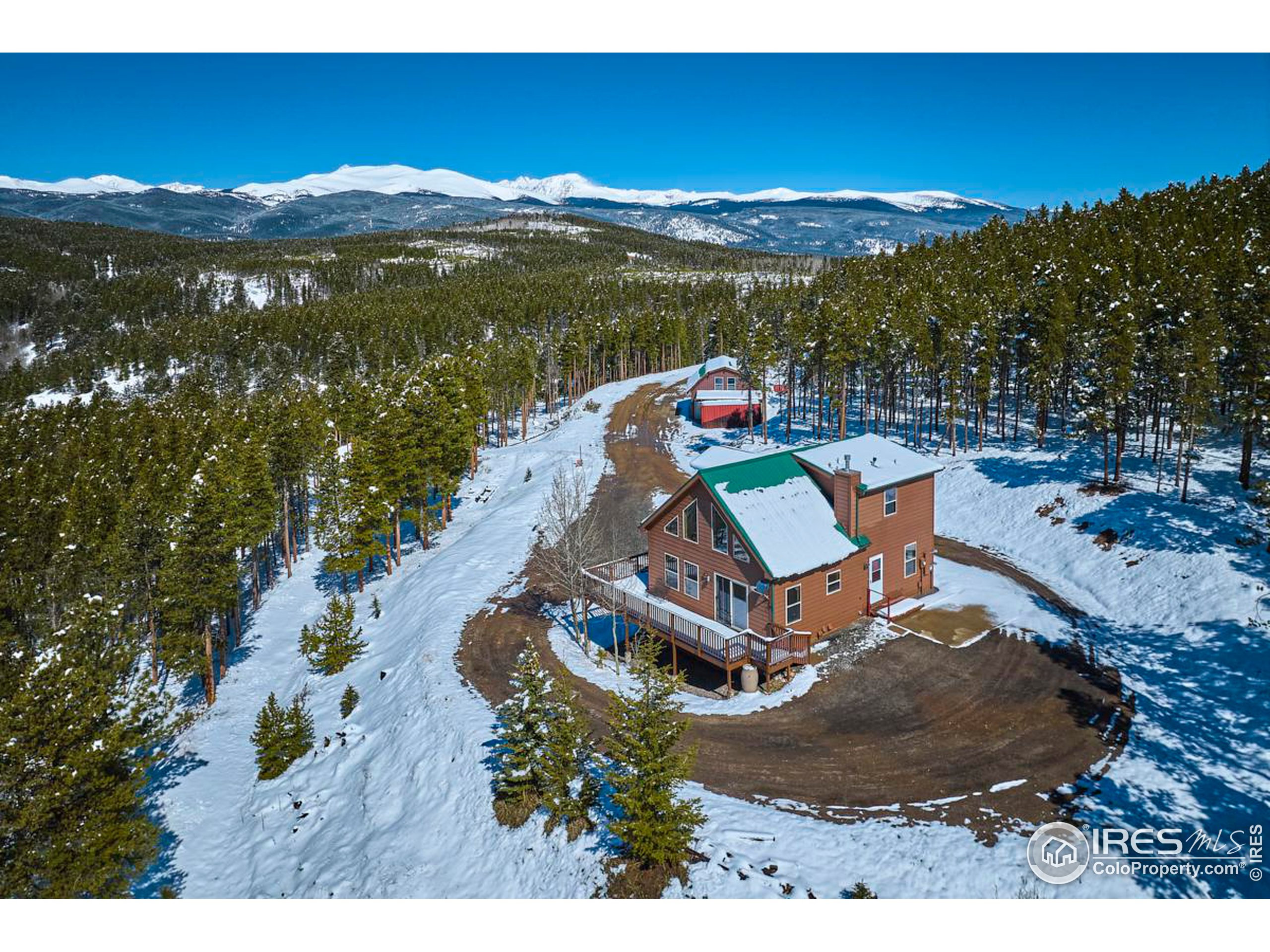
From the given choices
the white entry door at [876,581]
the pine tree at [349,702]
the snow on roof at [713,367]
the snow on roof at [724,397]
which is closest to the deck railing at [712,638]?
the white entry door at [876,581]

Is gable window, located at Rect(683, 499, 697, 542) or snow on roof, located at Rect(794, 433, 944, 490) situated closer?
gable window, located at Rect(683, 499, 697, 542)

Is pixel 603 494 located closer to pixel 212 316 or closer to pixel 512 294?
pixel 512 294

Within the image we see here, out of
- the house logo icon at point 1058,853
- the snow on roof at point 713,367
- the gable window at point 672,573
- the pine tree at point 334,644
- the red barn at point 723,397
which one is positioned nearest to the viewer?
the house logo icon at point 1058,853

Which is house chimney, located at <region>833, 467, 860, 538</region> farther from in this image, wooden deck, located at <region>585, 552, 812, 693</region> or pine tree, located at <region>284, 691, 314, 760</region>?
pine tree, located at <region>284, 691, 314, 760</region>

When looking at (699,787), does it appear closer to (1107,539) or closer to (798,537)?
(798,537)

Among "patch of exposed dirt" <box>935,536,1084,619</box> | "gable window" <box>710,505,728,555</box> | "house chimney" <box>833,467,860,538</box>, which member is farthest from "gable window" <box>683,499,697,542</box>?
"patch of exposed dirt" <box>935,536,1084,619</box>

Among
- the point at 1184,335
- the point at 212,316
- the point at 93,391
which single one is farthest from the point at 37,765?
the point at 212,316
